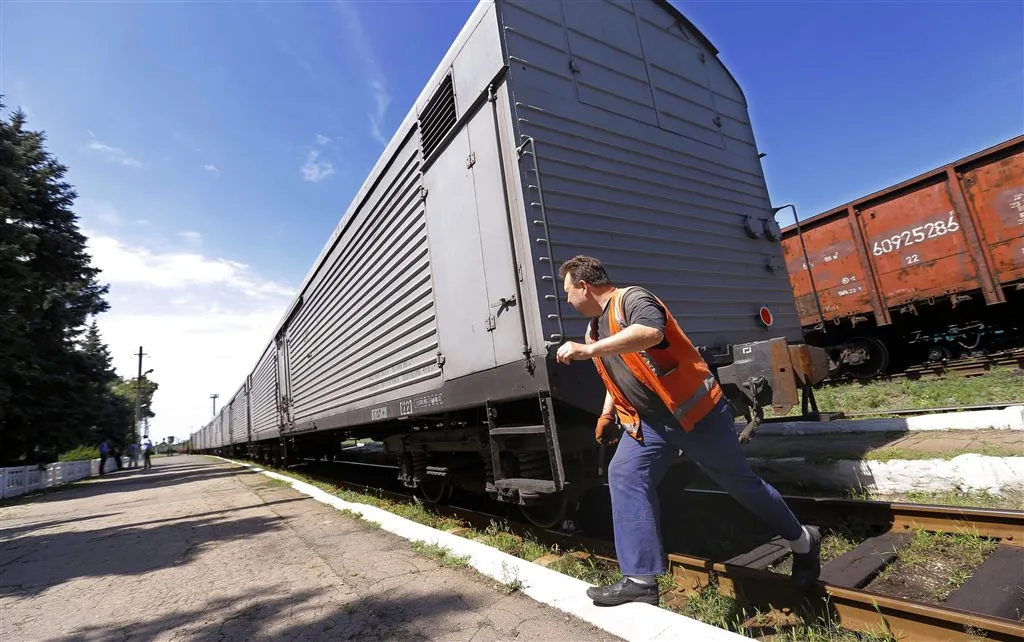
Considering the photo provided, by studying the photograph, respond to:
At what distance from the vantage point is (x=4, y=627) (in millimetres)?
3205

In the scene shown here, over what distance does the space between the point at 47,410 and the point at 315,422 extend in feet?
44.8

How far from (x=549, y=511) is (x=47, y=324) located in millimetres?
18572

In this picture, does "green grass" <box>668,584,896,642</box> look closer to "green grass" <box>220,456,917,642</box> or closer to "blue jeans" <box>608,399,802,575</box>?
"green grass" <box>220,456,917,642</box>

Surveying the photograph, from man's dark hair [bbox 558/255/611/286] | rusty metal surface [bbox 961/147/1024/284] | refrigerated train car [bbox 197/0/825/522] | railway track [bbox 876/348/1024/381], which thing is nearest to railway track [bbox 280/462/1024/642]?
refrigerated train car [bbox 197/0/825/522]

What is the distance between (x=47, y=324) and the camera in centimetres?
1559

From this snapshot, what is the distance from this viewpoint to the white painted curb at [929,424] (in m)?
4.59

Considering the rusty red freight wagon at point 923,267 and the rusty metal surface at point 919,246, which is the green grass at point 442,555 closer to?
the rusty red freight wagon at point 923,267

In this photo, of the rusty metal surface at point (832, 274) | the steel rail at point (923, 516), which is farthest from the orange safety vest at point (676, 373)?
the rusty metal surface at point (832, 274)

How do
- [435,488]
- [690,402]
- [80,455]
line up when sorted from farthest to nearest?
1. [80,455]
2. [435,488]
3. [690,402]

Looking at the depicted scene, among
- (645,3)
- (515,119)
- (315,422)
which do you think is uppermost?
(645,3)

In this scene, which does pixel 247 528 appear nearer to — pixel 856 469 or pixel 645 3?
pixel 856 469

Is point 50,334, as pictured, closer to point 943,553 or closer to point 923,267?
point 943,553

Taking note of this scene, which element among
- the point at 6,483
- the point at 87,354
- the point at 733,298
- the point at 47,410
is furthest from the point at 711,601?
the point at 87,354

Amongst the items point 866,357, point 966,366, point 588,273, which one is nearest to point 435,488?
point 588,273
